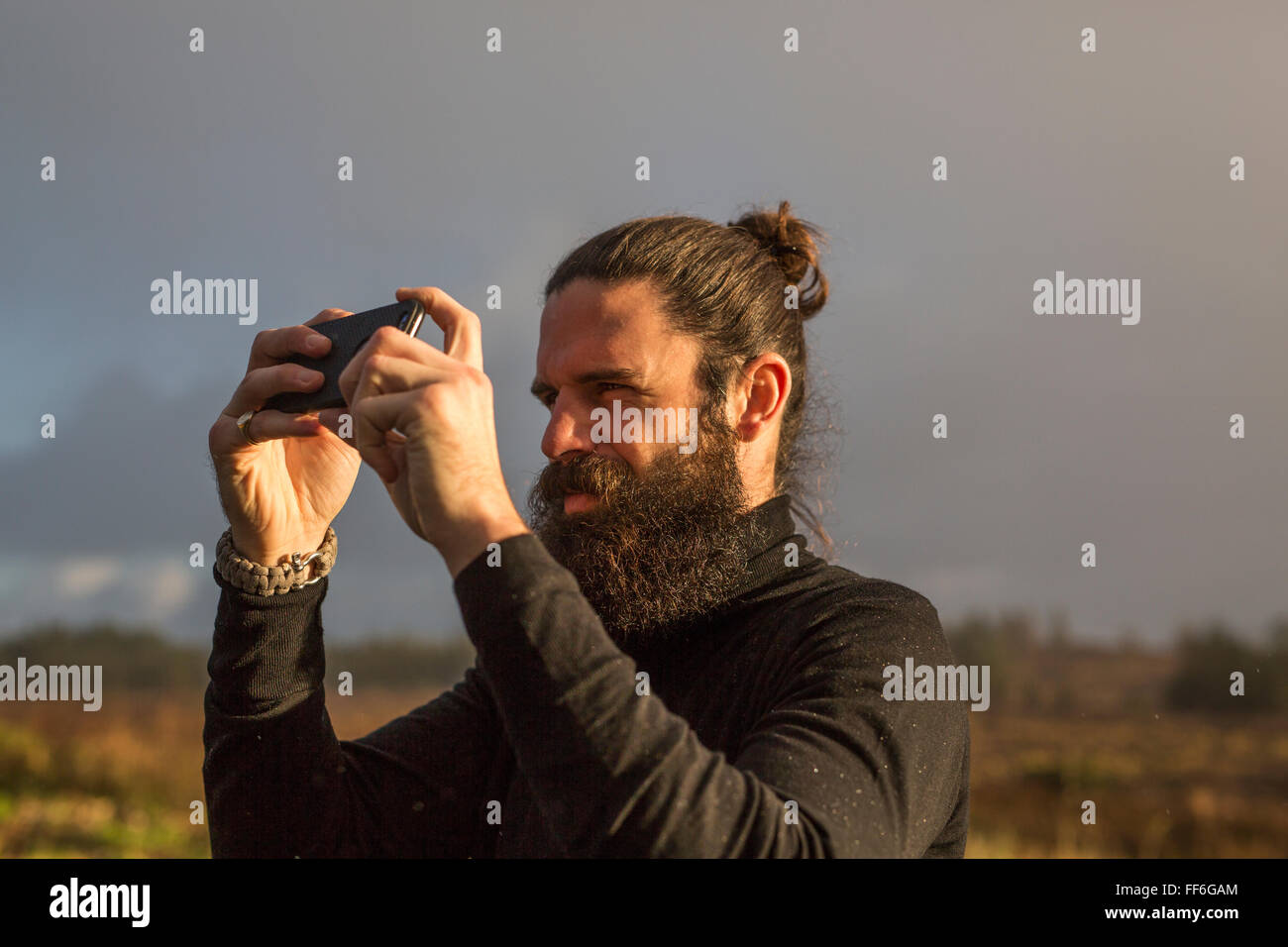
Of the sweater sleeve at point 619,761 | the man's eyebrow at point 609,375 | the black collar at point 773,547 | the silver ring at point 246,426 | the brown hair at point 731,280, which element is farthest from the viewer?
the brown hair at point 731,280

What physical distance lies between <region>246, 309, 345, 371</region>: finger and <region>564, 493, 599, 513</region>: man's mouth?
100 centimetres

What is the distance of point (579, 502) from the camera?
342cm

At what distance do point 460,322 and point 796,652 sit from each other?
1.17 meters

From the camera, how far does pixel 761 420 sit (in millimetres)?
3791

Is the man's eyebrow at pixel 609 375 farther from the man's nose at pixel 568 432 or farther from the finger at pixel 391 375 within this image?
the finger at pixel 391 375

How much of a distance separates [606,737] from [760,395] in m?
2.20

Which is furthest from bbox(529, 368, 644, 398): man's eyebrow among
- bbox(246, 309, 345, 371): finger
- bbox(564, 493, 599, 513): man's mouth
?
bbox(246, 309, 345, 371): finger

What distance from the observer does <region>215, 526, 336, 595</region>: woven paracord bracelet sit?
115 inches

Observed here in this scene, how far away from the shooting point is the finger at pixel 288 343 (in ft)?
8.55

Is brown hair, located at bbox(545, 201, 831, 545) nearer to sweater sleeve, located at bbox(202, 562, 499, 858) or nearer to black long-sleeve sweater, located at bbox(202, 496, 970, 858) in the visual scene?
black long-sleeve sweater, located at bbox(202, 496, 970, 858)

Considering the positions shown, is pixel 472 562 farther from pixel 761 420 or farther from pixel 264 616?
pixel 761 420

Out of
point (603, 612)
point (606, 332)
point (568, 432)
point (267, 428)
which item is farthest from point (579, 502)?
point (267, 428)

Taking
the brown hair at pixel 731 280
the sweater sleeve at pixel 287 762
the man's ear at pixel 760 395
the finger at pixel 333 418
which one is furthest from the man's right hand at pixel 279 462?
the man's ear at pixel 760 395
